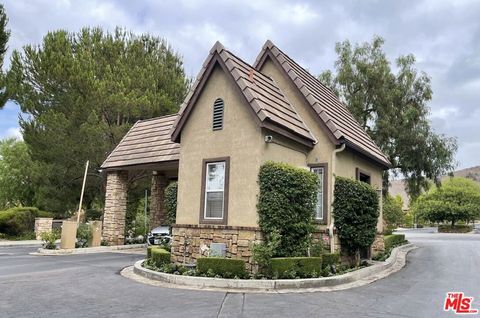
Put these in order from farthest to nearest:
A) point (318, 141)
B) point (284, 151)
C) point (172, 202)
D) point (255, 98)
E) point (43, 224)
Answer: point (43, 224)
point (172, 202)
point (318, 141)
point (284, 151)
point (255, 98)

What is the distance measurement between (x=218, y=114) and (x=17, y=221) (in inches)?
800

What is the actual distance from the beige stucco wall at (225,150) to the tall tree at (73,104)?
47.5 ft

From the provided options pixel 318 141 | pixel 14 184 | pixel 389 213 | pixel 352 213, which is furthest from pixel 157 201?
pixel 14 184

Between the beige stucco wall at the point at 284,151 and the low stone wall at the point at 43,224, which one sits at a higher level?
the beige stucco wall at the point at 284,151

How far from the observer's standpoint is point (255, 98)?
10.4 meters

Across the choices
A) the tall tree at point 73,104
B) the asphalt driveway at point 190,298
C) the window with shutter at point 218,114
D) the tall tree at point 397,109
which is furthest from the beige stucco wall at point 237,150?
the tall tree at point 73,104

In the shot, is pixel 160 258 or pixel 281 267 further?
pixel 160 258

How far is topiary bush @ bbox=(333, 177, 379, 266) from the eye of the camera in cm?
1170

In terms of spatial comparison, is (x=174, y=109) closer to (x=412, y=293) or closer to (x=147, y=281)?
(x=147, y=281)

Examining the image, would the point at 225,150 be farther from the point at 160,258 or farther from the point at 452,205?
the point at 452,205

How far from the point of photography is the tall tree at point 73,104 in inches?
972

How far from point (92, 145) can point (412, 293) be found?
2064 cm

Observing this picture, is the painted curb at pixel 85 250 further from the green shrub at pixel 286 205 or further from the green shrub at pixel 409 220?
the green shrub at pixel 409 220

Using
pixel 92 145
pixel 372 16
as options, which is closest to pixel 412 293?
pixel 372 16
